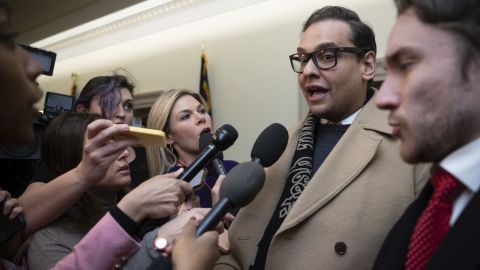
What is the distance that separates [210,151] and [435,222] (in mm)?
455

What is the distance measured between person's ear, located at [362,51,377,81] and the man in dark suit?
0.54 meters

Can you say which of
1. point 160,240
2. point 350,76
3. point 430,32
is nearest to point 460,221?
point 430,32

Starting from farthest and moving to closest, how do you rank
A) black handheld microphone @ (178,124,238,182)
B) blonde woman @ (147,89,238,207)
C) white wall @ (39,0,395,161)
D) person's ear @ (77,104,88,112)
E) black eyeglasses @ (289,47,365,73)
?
white wall @ (39,0,395,161)
person's ear @ (77,104,88,112)
blonde woman @ (147,89,238,207)
black eyeglasses @ (289,47,365,73)
black handheld microphone @ (178,124,238,182)

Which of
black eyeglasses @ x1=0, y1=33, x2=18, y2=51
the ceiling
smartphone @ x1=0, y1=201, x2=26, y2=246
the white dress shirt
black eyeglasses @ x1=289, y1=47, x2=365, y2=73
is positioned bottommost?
smartphone @ x1=0, y1=201, x2=26, y2=246

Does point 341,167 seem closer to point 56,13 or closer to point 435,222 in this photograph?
point 435,222

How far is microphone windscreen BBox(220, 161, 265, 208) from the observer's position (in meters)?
0.74

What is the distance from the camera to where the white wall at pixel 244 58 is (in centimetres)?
309

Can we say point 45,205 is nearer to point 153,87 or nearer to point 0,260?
point 0,260

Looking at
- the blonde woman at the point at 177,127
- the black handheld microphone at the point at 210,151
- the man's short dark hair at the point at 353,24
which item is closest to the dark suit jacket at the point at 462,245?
the black handheld microphone at the point at 210,151

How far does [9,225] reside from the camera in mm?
1094

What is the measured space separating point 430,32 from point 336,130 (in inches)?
22.4

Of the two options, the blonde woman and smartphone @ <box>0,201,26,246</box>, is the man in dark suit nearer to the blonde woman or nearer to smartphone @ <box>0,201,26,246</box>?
smartphone @ <box>0,201,26,246</box>

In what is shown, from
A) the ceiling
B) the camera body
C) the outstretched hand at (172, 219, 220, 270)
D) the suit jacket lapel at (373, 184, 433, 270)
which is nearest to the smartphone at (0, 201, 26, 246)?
the camera body

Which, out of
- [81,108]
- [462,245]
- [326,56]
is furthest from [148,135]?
[81,108]
